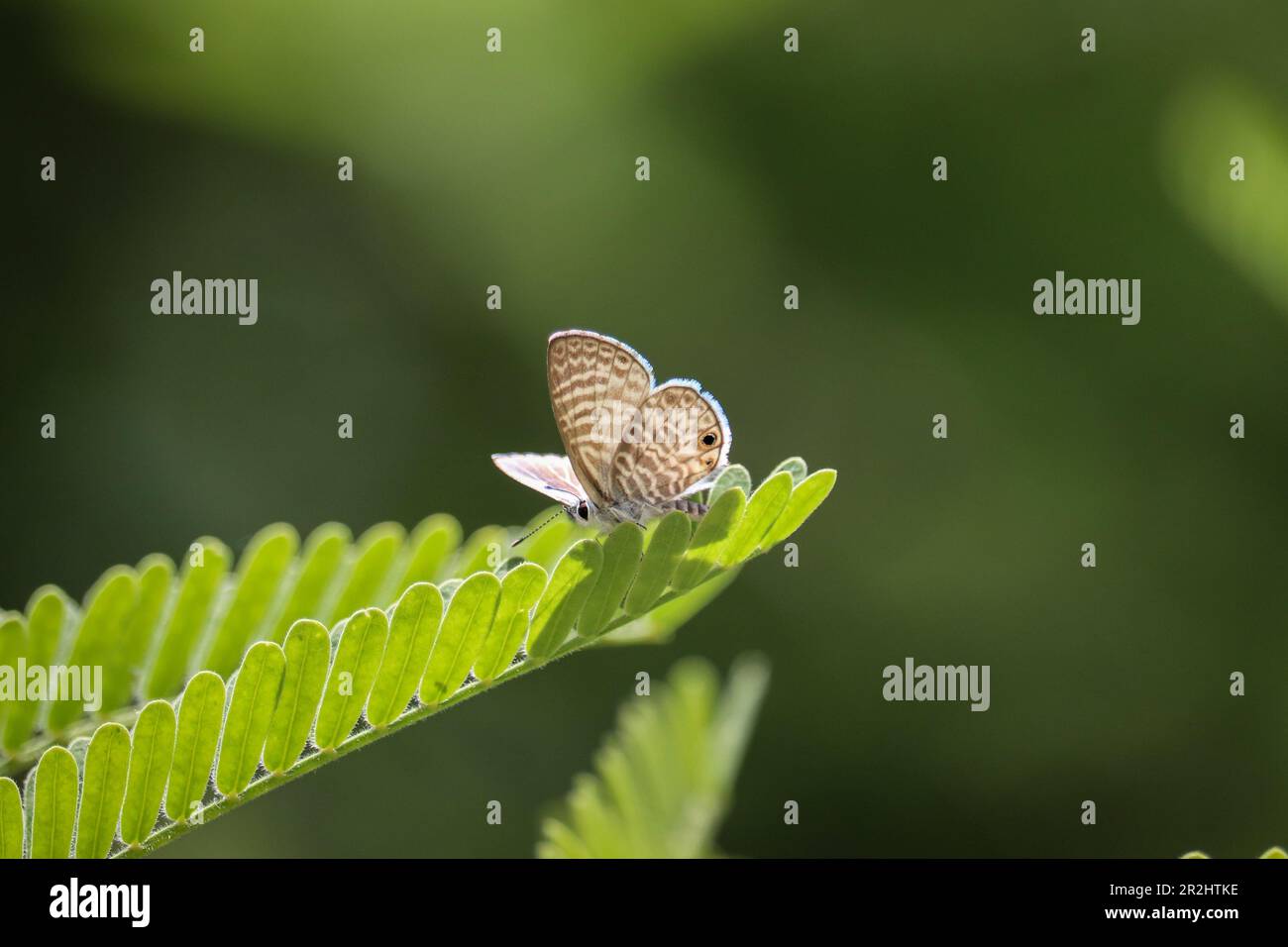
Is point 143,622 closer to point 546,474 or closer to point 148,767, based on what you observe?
point 148,767

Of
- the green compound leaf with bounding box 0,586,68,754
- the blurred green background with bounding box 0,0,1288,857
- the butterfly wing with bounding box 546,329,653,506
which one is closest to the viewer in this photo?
the green compound leaf with bounding box 0,586,68,754

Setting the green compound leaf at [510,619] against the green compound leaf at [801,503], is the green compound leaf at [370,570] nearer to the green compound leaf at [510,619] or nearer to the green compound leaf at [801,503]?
the green compound leaf at [510,619]

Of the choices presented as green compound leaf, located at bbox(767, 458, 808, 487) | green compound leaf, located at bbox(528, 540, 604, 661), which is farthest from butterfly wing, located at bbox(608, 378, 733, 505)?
green compound leaf, located at bbox(528, 540, 604, 661)

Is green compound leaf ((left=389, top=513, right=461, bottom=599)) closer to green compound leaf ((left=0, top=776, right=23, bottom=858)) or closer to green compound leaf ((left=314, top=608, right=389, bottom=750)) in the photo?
green compound leaf ((left=314, top=608, right=389, bottom=750))

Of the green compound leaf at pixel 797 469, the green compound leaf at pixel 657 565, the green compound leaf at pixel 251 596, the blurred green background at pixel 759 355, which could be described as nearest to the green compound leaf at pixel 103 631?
the green compound leaf at pixel 251 596

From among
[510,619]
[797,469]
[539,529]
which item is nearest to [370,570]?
[539,529]
